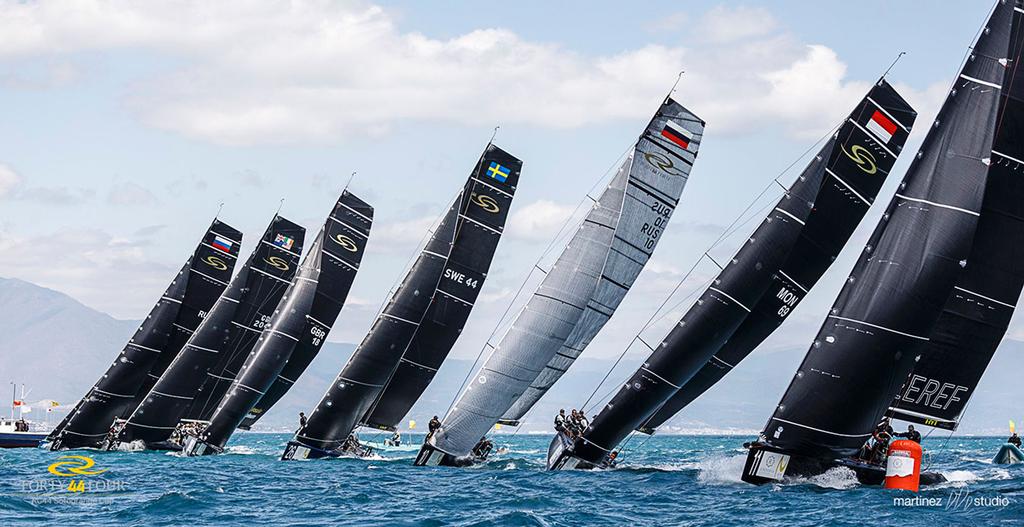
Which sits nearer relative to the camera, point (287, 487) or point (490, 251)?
point (287, 487)

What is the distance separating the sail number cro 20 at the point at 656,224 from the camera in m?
34.4

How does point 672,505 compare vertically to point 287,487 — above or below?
above

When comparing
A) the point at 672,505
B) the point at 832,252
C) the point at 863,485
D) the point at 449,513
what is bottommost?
the point at 449,513

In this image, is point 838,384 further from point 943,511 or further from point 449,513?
point 449,513

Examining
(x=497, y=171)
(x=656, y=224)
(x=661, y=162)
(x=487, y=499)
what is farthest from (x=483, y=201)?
(x=487, y=499)

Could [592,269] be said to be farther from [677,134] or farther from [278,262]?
[278,262]

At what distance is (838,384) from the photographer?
24.3 m

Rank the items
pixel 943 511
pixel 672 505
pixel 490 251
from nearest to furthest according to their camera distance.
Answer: pixel 943 511, pixel 672 505, pixel 490 251

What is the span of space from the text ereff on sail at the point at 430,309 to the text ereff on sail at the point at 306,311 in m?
4.55

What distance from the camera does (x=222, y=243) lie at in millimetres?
52188

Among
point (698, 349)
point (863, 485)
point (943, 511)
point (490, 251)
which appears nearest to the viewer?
point (943, 511)

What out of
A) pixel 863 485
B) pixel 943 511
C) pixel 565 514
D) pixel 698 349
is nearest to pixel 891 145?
pixel 698 349

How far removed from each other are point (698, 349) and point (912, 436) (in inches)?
234

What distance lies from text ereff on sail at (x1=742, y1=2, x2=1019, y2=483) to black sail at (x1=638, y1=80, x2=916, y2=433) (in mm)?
4705
